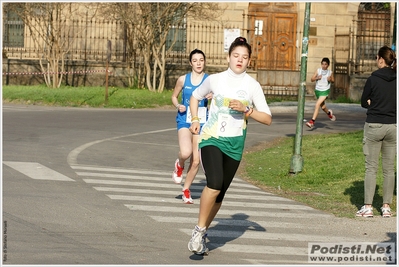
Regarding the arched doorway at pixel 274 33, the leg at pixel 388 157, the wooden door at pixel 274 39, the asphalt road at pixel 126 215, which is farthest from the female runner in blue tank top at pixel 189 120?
the arched doorway at pixel 274 33

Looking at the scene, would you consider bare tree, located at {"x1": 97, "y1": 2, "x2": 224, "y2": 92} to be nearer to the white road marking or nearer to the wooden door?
the wooden door

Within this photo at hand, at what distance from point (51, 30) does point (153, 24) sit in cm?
346

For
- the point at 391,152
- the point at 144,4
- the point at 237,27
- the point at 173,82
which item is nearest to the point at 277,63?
the point at 237,27

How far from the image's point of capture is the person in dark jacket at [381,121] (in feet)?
34.5

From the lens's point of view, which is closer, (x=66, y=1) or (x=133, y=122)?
(x=133, y=122)

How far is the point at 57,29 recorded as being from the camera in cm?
3061

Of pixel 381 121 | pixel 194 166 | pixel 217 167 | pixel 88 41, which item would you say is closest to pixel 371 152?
pixel 381 121

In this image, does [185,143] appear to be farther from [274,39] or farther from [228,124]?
[274,39]

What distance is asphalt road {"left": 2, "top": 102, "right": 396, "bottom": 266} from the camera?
8.02m

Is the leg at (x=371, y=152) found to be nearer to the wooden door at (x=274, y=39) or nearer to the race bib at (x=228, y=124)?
the race bib at (x=228, y=124)

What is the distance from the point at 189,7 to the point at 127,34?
3.23 metres

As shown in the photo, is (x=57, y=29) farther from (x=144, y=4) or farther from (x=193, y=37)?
(x=193, y=37)

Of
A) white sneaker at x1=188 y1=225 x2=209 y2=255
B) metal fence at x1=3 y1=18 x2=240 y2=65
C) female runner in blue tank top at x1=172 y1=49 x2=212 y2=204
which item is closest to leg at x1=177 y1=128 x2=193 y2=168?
female runner in blue tank top at x1=172 y1=49 x2=212 y2=204

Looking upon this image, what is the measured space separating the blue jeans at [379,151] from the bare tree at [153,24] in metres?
19.6
